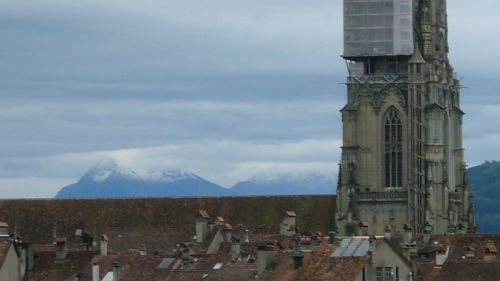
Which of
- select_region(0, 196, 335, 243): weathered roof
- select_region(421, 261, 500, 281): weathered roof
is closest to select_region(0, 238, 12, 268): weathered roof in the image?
select_region(421, 261, 500, 281): weathered roof

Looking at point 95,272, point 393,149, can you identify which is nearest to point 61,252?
point 95,272

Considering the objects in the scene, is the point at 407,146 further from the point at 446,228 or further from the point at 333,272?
the point at 333,272

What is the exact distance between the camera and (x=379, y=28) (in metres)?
192

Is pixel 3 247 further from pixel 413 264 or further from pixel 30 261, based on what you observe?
pixel 413 264

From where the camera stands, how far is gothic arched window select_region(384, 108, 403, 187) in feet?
626

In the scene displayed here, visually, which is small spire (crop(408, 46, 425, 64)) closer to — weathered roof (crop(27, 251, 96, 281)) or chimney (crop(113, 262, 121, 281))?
weathered roof (crop(27, 251, 96, 281))

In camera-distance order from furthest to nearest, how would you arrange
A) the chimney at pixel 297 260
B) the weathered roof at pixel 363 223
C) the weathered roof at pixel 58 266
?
1. the weathered roof at pixel 363 223
2. the weathered roof at pixel 58 266
3. the chimney at pixel 297 260

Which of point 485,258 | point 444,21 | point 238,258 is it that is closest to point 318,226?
point 444,21

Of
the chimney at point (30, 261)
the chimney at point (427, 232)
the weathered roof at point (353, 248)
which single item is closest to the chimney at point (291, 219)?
the chimney at point (427, 232)

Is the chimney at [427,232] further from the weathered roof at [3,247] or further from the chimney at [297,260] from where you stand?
the weathered roof at [3,247]

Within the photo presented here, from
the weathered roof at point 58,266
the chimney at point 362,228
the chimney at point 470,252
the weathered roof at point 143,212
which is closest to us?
the chimney at point 470,252

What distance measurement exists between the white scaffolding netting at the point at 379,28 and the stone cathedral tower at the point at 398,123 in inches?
3.2

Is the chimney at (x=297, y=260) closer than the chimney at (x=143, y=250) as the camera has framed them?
Yes

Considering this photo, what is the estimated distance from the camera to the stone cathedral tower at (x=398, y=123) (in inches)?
7431
